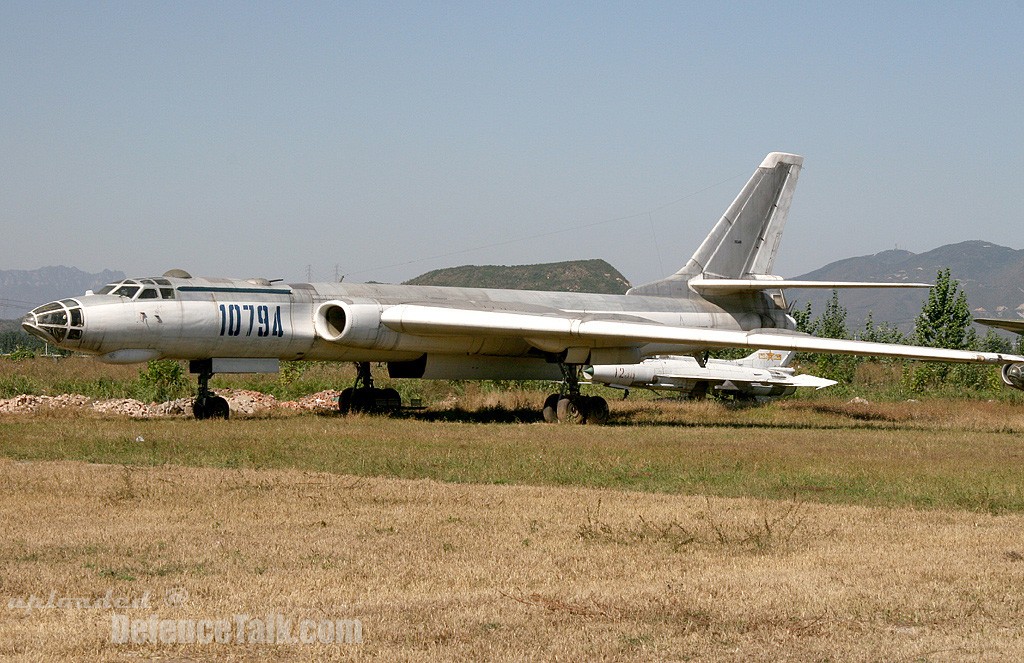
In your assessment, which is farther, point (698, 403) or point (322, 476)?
point (698, 403)

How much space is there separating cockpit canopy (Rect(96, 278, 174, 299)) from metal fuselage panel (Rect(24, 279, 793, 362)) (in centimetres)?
12

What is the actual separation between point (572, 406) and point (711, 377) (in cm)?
864

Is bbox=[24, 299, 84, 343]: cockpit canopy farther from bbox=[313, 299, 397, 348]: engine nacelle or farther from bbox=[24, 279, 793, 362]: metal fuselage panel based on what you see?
bbox=[313, 299, 397, 348]: engine nacelle

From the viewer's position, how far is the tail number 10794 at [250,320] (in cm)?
1964

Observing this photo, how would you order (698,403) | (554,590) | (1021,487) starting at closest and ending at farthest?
1. (554,590)
2. (1021,487)
3. (698,403)

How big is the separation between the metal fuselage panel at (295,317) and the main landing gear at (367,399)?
42.7 inches

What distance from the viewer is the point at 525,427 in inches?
772

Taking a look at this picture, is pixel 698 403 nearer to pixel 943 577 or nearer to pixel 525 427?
pixel 525 427

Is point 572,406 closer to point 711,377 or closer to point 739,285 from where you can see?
point 739,285

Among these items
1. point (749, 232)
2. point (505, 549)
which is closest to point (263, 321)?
point (749, 232)

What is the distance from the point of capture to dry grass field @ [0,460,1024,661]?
5719 millimetres

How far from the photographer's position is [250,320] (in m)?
19.9

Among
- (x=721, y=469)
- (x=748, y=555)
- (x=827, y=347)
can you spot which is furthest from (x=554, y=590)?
(x=827, y=347)

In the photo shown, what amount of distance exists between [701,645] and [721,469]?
756 centimetres
